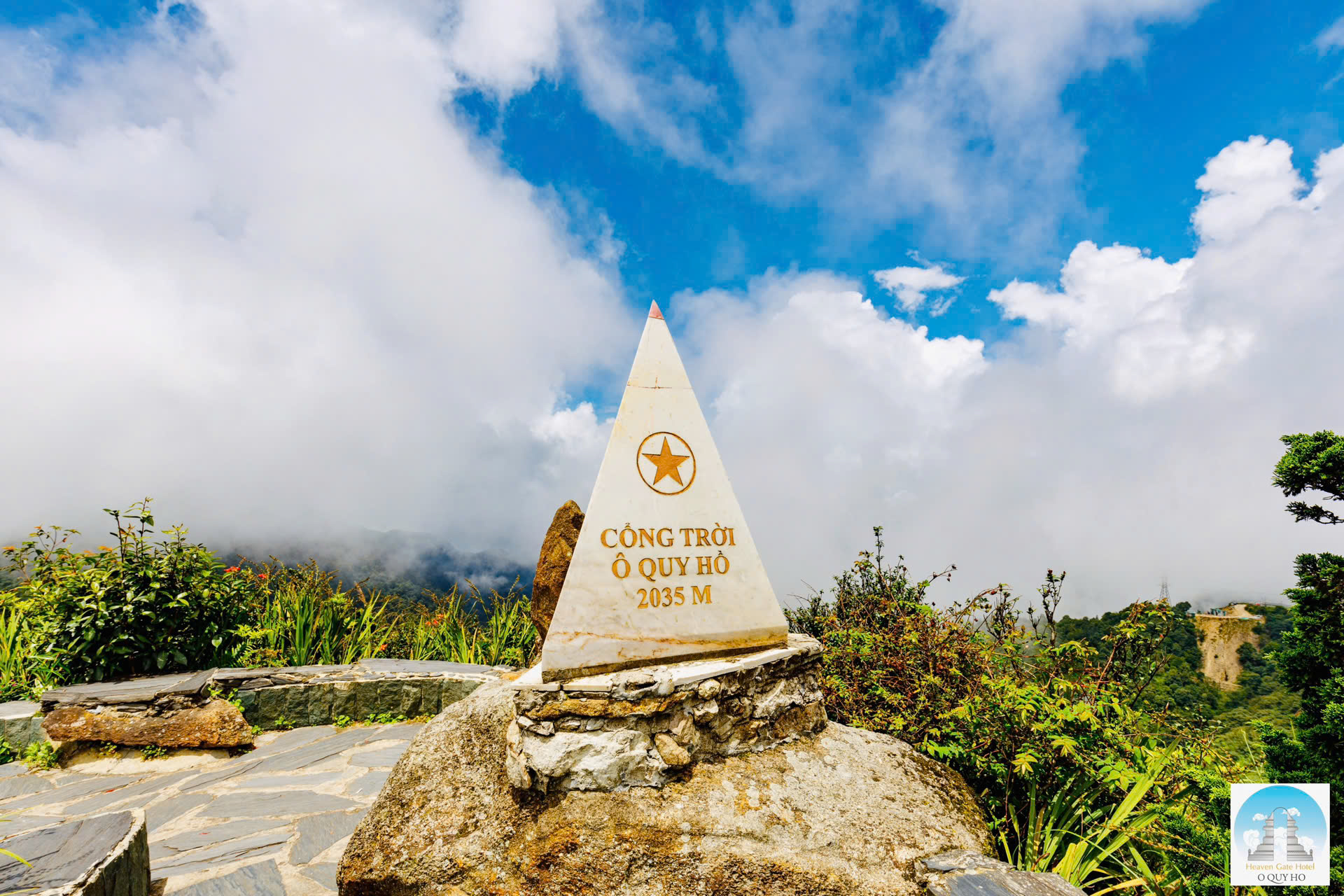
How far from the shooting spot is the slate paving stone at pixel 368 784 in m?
3.99

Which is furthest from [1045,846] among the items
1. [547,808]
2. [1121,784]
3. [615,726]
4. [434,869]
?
[434,869]

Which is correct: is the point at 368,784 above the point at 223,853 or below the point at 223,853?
above

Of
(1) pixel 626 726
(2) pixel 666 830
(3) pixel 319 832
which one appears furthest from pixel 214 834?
(2) pixel 666 830

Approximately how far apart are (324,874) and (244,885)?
35cm

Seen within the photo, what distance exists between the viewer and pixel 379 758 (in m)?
4.64

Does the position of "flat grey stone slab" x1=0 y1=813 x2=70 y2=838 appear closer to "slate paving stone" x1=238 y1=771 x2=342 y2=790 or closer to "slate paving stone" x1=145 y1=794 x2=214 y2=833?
"slate paving stone" x1=145 y1=794 x2=214 y2=833

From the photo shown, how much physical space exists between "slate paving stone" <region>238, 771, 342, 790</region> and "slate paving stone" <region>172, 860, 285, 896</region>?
121 centimetres

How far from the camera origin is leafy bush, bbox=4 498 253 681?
506 centimetres

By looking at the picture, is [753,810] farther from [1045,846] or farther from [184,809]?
[184,809]

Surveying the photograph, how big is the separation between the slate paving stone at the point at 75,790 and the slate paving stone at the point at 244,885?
2.02m

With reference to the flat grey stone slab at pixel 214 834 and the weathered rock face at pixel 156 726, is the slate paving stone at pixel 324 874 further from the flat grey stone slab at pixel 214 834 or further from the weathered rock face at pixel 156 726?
the weathered rock face at pixel 156 726

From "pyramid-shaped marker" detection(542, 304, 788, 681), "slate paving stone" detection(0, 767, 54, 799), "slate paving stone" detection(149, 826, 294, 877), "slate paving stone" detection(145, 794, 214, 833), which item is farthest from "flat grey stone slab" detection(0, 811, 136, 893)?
"slate paving stone" detection(0, 767, 54, 799)

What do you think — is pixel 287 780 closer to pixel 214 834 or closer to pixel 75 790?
pixel 214 834

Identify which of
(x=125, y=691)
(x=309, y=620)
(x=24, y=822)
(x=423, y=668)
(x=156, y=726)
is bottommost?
(x=24, y=822)
